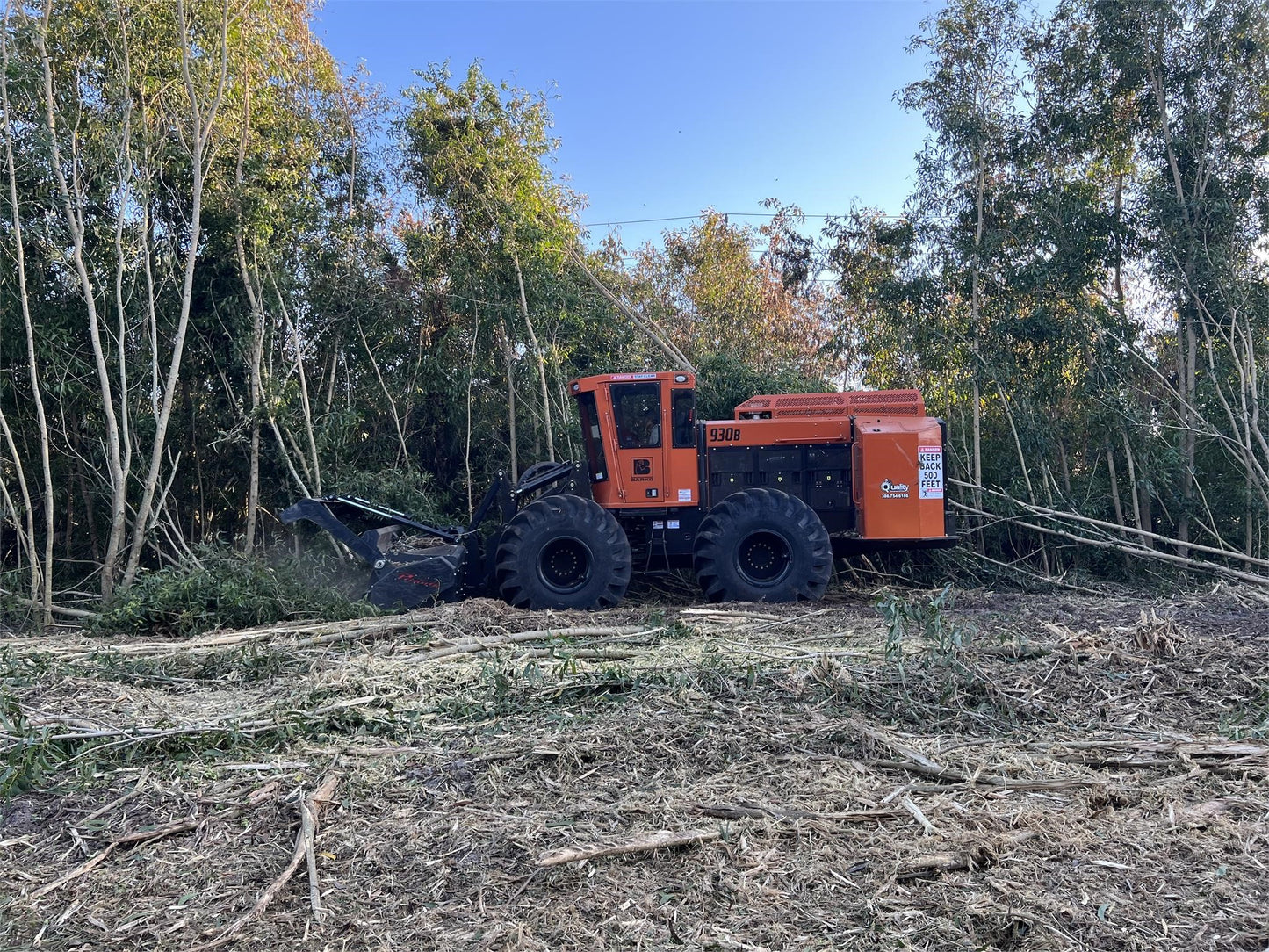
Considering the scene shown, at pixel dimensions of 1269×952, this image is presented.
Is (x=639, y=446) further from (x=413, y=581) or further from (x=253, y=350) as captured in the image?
(x=253, y=350)

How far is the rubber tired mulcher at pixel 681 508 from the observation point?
8203 millimetres

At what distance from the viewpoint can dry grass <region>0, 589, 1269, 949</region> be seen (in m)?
2.61

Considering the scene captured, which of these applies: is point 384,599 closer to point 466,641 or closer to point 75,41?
point 466,641

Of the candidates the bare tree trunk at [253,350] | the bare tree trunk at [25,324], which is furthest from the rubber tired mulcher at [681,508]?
the bare tree trunk at [25,324]

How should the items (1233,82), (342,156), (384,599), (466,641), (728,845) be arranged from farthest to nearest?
(342,156) < (1233,82) < (384,599) < (466,641) < (728,845)

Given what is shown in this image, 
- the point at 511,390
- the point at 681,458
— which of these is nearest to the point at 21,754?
the point at 681,458

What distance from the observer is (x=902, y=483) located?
8.85 m

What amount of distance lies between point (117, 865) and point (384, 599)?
4967 millimetres

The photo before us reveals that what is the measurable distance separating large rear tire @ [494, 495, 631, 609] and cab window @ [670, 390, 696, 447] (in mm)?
1116

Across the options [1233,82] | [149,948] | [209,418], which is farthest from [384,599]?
[1233,82]

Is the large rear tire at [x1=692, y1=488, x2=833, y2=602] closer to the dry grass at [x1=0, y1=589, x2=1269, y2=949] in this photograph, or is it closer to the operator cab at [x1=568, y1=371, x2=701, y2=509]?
the operator cab at [x1=568, y1=371, x2=701, y2=509]

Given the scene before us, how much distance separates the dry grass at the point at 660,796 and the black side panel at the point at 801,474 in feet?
12.2

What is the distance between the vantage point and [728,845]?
296cm

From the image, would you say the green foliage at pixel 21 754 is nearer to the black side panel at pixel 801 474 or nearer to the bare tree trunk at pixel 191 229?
the bare tree trunk at pixel 191 229
